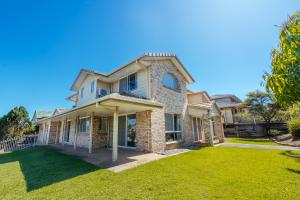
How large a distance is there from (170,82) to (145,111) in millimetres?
4488

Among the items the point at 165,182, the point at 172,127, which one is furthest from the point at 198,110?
the point at 165,182

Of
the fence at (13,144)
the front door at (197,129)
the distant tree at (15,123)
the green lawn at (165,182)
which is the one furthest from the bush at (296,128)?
the distant tree at (15,123)

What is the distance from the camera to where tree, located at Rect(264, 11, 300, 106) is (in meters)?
2.31

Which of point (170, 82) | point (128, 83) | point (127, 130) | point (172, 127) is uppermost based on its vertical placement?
point (170, 82)

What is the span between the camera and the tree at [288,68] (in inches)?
90.9

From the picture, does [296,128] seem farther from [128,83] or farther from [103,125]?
[103,125]

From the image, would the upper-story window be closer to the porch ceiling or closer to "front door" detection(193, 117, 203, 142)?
the porch ceiling

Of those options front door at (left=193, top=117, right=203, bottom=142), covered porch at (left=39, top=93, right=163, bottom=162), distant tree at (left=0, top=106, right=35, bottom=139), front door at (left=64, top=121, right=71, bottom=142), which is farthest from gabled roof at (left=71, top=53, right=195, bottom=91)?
distant tree at (left=0, top=106, right=35, bottom=139)

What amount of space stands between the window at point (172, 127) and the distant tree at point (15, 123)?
79.9 ft

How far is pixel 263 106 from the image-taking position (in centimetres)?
2005

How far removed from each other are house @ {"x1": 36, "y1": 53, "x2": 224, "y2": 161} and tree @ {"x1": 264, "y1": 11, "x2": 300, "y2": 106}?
5995mm

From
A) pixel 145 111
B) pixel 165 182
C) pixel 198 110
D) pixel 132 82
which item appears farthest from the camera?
pixel 198 110

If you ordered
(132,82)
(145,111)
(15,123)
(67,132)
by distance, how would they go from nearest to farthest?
(145,111) < (132,82) < (67,132) < (15,123)

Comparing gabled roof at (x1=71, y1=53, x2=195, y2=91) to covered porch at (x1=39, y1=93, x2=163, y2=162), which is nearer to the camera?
covered porch at (x1=39, y1=93, x2=163, y2=162)
